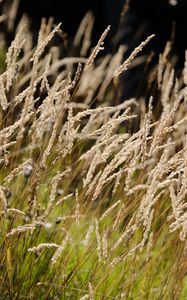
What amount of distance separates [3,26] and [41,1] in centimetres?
49

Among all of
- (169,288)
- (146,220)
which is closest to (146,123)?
(146,220)

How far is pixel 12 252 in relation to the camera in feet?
7.91

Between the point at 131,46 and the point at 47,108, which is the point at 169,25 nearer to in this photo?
the point at 131,46

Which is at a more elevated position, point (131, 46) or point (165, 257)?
→ point (131, 46)

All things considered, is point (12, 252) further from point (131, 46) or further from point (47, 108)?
point (131, 46)

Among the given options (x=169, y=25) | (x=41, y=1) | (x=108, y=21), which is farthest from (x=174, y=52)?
(x=41, y=1)

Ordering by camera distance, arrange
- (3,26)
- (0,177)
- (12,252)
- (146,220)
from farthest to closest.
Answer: (3,26) < (0,177) < (12,252) < (146,220)

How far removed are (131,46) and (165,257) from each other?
3.92 m

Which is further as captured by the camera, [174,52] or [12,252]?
[174,52]

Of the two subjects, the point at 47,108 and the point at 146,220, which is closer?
the point at 146,220

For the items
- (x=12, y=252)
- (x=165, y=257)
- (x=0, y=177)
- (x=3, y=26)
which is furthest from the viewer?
(x=3, y=26)

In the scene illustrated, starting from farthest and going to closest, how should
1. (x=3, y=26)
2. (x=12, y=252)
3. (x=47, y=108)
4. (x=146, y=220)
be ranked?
(x=3, y=26)
(x=12, y=252)
(x=47, y=108)
(x=146, y=220)

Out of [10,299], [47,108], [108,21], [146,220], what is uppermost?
[108,21]

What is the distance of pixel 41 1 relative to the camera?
22.2ft
